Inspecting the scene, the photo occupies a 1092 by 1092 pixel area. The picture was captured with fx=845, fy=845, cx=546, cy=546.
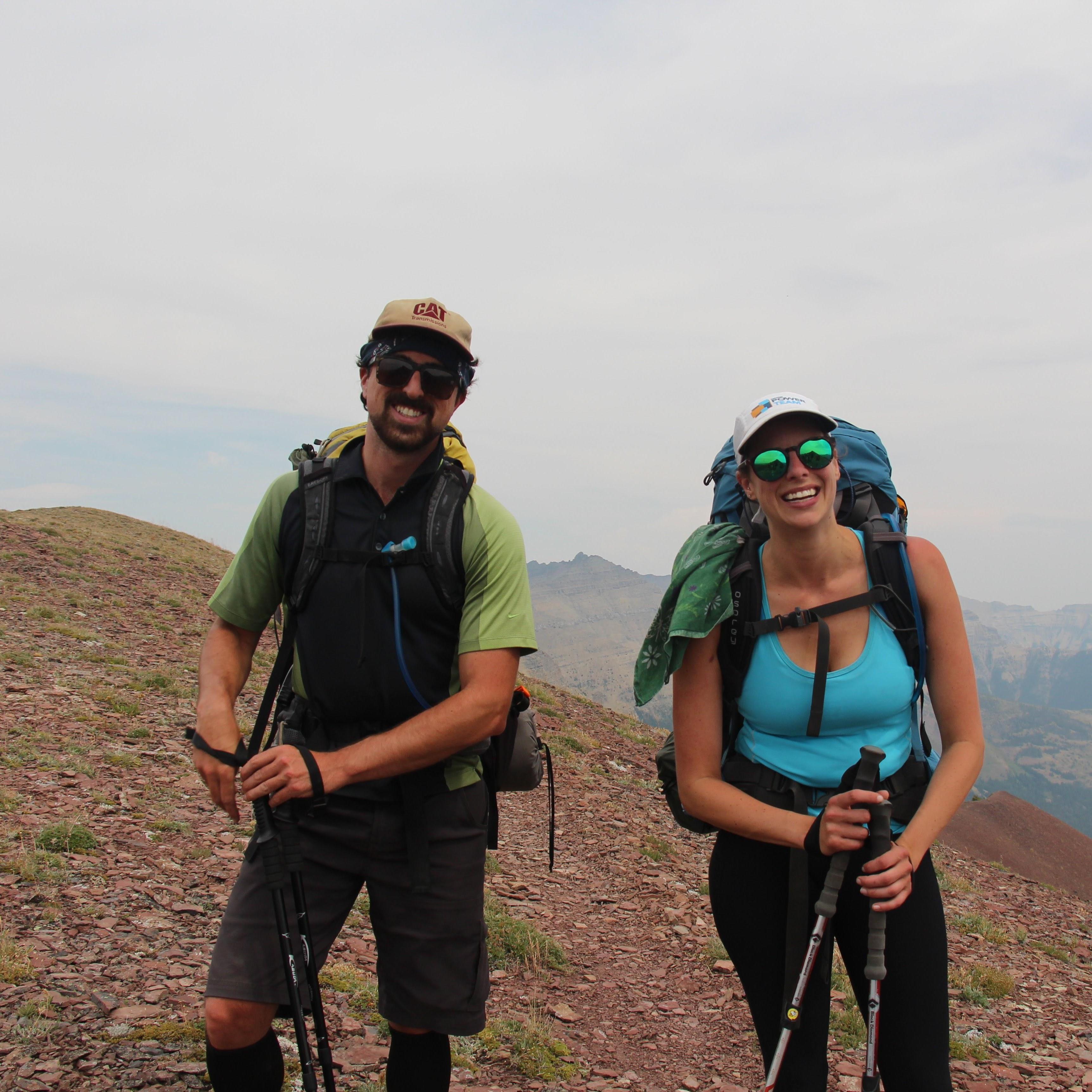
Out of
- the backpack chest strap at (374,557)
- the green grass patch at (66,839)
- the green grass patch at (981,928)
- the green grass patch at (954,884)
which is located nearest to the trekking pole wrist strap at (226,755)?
the backpack chest strap at (374,557)

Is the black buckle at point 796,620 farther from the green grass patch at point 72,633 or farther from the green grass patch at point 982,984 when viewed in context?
the green grass patch at point 72,633

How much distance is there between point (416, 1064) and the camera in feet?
9.66

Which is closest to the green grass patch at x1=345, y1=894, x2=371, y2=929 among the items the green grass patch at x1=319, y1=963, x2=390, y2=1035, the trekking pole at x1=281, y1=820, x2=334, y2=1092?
the green grass patch at x1=319, y1=963, x2=390, y2=1035

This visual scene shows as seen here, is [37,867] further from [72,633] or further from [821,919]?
[72,633]

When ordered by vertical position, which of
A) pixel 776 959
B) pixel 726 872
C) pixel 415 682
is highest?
pixel 415 682

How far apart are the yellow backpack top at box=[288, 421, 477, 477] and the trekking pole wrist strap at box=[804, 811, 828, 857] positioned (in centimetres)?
174

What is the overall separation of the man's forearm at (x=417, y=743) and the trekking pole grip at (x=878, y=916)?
1.26 m

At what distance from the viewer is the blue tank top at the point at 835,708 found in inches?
108

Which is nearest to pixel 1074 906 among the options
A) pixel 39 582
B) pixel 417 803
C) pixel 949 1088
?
pixel 949 1088

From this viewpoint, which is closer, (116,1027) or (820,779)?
(820,779)

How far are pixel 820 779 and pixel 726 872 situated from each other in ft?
1.53

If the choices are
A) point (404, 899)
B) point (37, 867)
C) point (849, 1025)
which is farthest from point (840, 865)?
point (37, 867)

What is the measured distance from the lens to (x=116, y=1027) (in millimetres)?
4328

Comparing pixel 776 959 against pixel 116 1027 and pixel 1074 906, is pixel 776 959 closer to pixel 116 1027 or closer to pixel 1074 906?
pixel 116 1027
